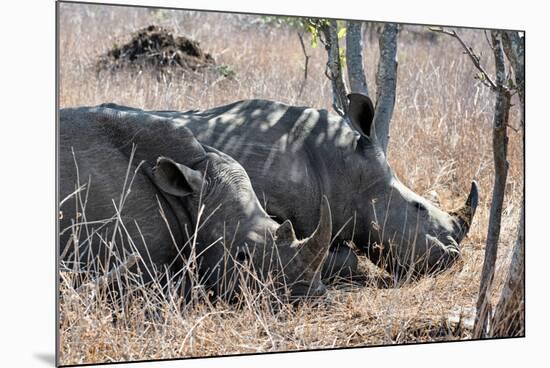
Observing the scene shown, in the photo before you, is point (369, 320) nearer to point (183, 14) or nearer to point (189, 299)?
point (189, 299)

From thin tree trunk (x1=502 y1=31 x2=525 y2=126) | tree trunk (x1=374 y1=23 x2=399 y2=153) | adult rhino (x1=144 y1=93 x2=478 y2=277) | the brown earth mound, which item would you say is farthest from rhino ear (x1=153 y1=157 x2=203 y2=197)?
the brown earth mound

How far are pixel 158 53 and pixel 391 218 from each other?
311 cm

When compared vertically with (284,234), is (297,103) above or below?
above

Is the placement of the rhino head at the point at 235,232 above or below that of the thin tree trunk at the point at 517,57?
below

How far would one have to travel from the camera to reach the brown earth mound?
26.8ft

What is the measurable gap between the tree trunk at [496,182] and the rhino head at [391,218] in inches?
14.8

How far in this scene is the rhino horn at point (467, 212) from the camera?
245 inches

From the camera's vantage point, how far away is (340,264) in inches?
234

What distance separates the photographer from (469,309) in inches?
234

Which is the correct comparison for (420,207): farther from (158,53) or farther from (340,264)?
(158,53)

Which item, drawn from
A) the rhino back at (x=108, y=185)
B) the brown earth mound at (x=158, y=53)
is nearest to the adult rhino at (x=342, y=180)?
the rhino back at (x=108, y=185)

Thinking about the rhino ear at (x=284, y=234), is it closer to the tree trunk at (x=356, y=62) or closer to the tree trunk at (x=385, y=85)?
the tree trunk at (x=385, y=85)

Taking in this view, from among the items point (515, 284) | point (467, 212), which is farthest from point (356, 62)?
point (515, 284)

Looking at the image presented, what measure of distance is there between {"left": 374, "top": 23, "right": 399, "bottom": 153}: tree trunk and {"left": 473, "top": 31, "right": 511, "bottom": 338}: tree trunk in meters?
0.79
